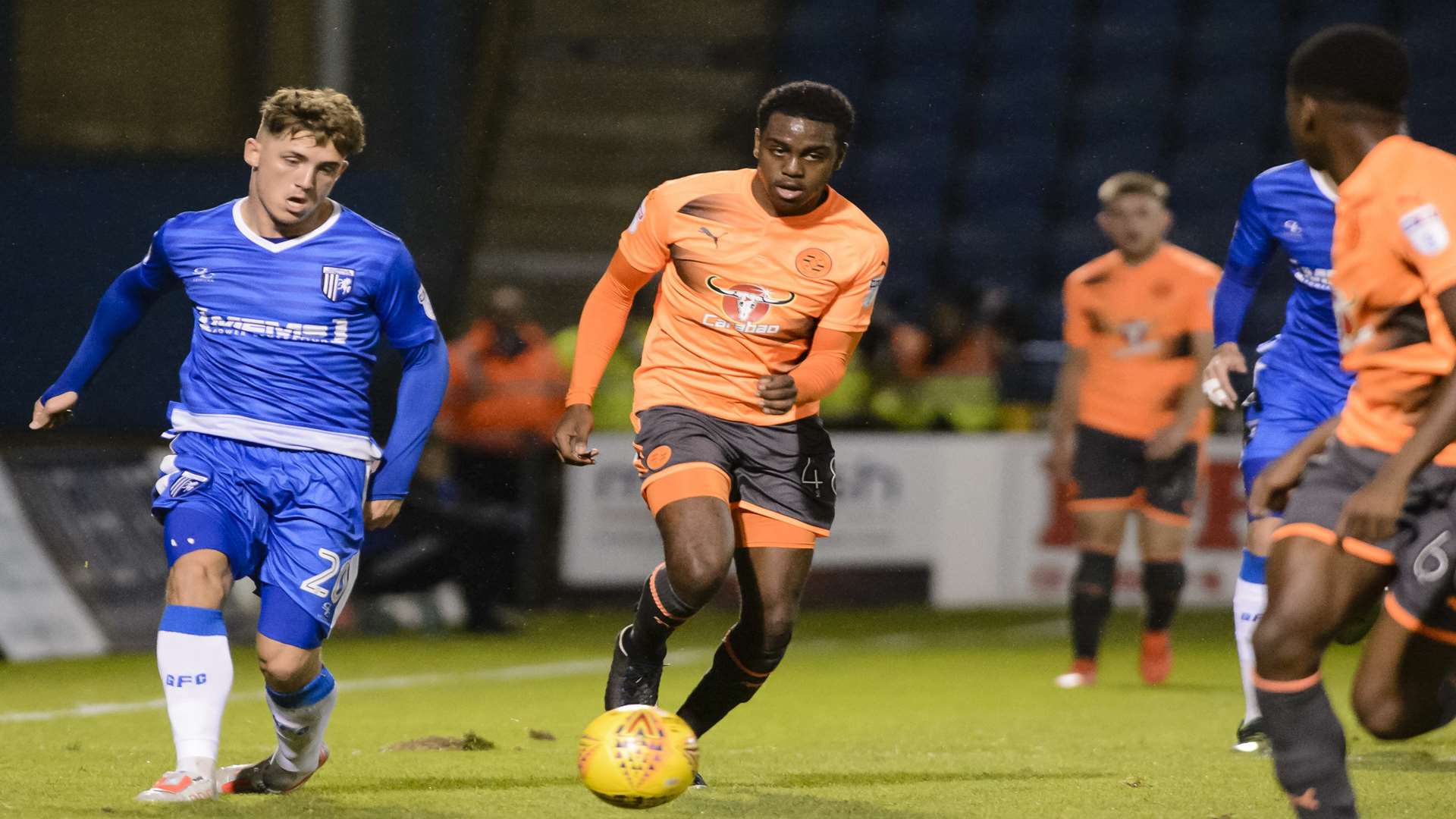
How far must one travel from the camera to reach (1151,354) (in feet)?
30.5

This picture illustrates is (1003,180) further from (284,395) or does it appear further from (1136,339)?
(284,395)

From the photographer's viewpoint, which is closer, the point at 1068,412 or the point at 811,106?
the point at 811,106

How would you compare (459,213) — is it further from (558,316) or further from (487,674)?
(487,674)

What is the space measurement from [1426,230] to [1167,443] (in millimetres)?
5271

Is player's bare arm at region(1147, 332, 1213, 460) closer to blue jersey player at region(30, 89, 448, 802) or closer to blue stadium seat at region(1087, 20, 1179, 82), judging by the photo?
blue jersey player at region(30, 89, 448, 802)

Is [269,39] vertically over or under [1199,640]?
over

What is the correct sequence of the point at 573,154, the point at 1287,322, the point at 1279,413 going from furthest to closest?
the point at 573,154
the point at 1287,322
the point at 1279,413

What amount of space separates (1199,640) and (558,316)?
5.59m

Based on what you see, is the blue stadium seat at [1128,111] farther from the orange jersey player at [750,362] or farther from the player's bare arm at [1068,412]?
the orange jersey player at [750,362]

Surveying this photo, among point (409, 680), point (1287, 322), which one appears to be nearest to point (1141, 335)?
point (1287, 322)

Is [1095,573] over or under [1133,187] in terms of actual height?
under

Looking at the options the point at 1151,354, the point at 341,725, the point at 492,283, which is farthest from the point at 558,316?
the point at 341,725

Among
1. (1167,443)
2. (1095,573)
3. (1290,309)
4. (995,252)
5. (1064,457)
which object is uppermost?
(1290,309)

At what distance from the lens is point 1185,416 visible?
29.9 ft
